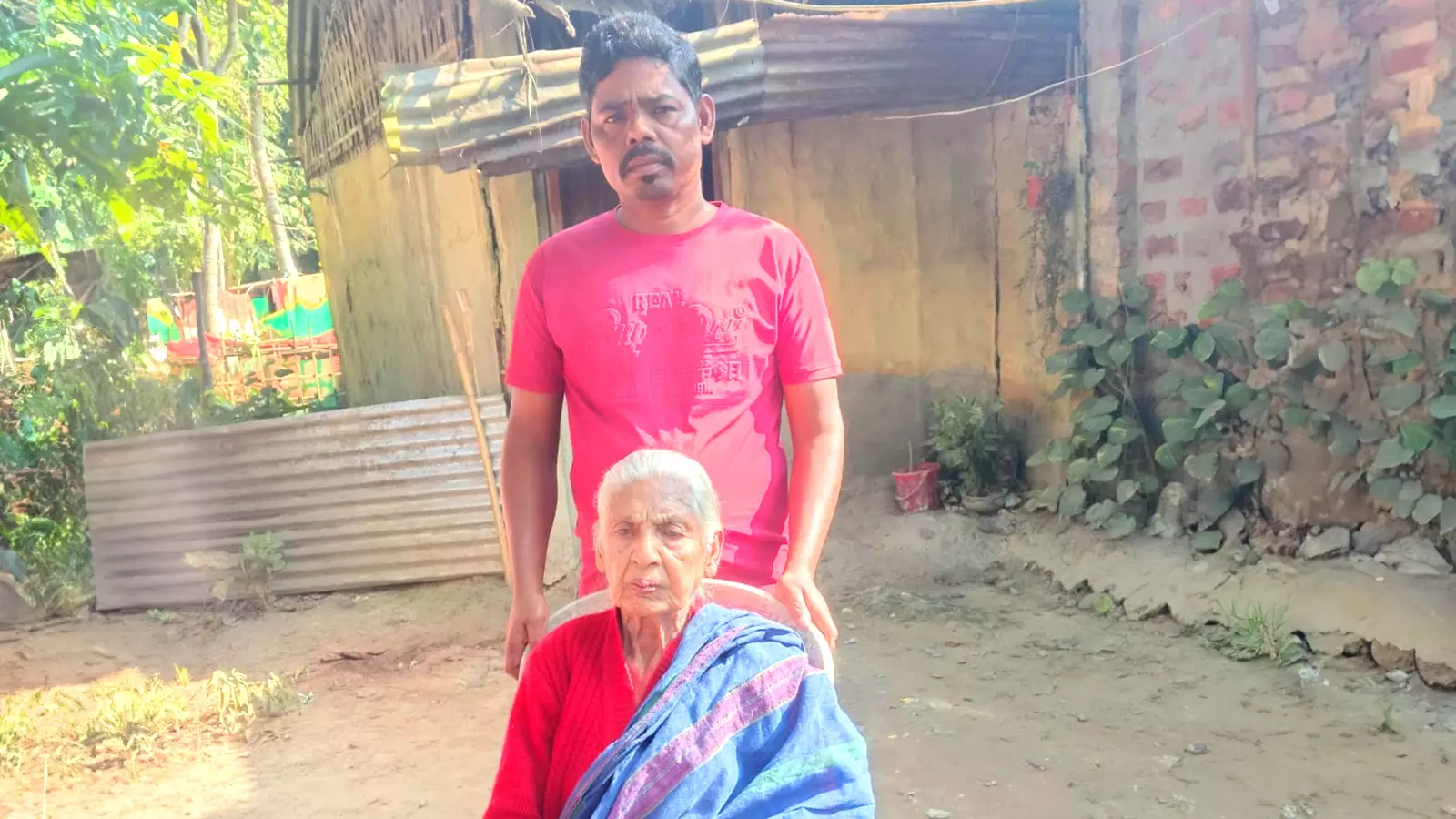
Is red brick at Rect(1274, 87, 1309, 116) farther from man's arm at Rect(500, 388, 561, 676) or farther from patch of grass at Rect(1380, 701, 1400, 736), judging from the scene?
man's arm at Rect(500, 388, 561, 676)

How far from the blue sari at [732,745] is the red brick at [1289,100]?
11.8ft

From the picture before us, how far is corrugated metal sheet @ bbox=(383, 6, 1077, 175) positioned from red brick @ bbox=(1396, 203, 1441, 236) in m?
1.88

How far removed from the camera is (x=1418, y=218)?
11.6 feet

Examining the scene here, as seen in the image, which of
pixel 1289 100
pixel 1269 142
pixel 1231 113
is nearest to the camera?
pixel 1289 100

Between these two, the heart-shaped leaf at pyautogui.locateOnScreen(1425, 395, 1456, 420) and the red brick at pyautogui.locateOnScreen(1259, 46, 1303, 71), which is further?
the red brick at pyautogui.locateOnScreen(1259, 46, 1303, 71)

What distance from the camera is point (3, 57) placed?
423 centimetres

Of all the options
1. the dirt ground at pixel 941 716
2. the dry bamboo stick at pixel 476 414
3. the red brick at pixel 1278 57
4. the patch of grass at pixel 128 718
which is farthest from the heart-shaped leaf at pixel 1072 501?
the patch of grass at pixel 128 718

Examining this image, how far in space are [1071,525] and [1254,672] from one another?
4.53 feet

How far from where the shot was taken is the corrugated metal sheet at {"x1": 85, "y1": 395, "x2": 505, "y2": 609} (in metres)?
5.32

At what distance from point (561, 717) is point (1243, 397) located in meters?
3.56

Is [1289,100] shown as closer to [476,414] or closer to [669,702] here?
[669,702]

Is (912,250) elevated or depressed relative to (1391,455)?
elevated

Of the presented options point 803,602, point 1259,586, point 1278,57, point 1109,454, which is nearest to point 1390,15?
point 1278,57

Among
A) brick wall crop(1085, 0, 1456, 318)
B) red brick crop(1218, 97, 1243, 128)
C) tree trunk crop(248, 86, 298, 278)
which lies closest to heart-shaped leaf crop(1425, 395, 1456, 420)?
brick wall crop(1085, 0, 1456, 318)
